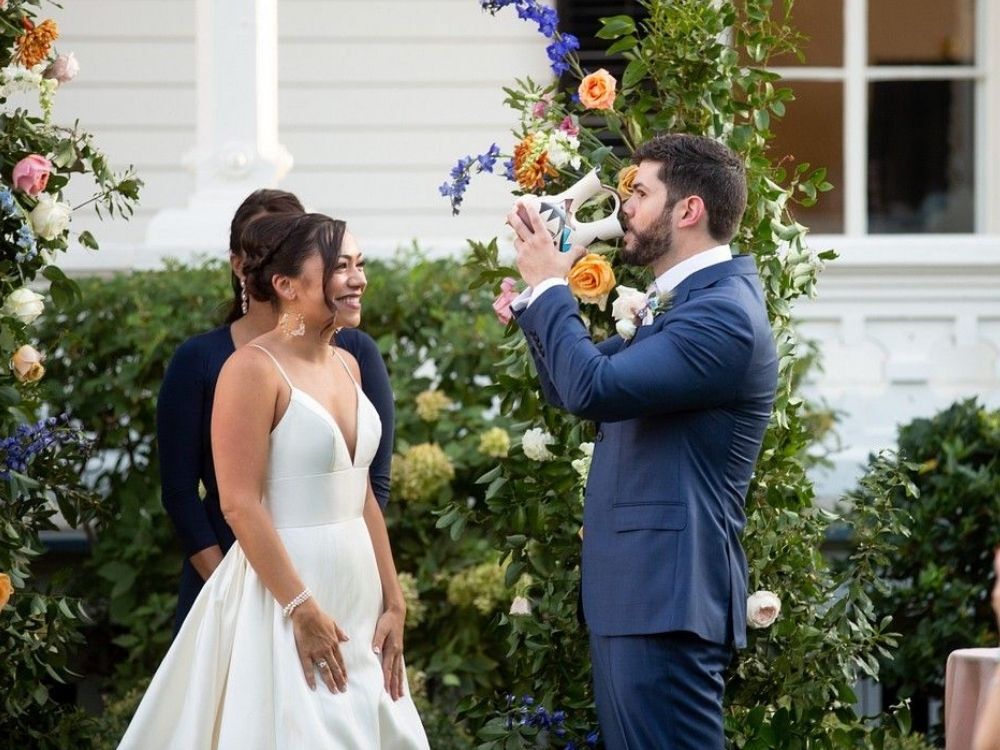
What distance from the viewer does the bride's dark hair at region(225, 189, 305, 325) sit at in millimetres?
4227

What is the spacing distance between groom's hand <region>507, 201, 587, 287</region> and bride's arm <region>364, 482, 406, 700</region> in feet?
2.54

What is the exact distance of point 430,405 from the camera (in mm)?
6230

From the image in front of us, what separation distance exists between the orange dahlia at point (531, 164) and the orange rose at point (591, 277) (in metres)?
0.36

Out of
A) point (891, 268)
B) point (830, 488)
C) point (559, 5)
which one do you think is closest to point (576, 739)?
point (830, 488)

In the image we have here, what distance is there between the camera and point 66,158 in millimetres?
4449

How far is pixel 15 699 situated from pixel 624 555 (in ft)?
6.32

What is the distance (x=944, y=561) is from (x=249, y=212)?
320 centimetres

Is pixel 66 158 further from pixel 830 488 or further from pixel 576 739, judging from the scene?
pixel 830 488

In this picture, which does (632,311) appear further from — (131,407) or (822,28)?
(822,28)

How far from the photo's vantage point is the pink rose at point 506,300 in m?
4.28

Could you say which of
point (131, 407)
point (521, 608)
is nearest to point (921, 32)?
point (131, 407)

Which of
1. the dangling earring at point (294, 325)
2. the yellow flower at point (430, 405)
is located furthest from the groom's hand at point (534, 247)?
the yellow flower at point (430, 405)

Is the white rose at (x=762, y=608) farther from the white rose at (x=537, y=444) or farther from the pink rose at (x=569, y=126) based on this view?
the pink rose at (x=569, y=126)

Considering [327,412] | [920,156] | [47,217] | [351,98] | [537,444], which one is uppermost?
[351,98]
